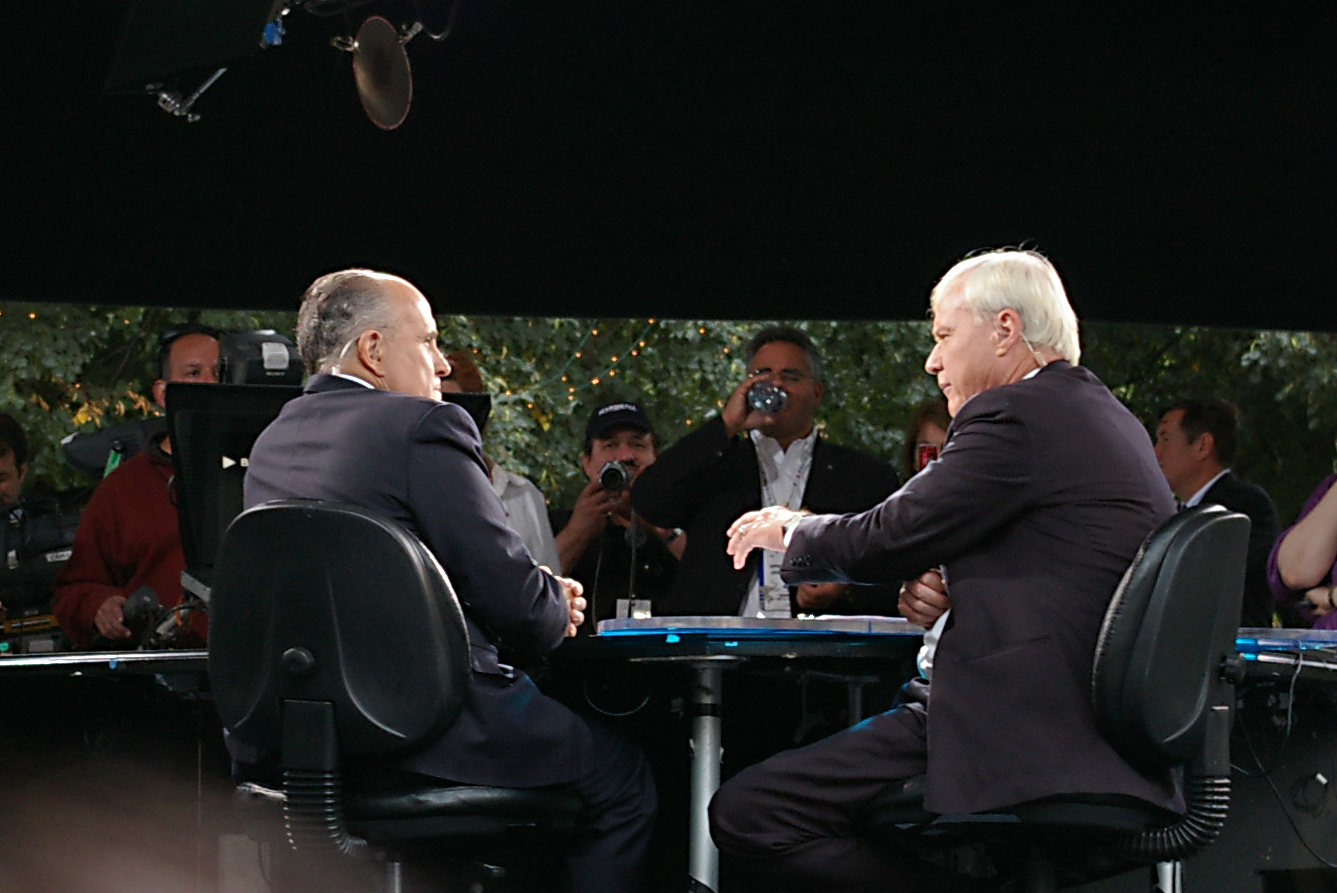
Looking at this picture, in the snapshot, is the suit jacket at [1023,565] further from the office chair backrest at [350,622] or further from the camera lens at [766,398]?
the camera lens at [766,398]

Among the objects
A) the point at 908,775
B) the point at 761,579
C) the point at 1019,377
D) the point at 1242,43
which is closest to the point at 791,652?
the point at 908,775

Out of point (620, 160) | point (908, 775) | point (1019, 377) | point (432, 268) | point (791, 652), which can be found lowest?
point (908, 775)

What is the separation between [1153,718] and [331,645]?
4.29 feet

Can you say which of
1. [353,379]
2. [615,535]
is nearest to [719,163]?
[615,535]

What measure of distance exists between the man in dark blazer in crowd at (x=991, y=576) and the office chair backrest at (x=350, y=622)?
2.19 ft

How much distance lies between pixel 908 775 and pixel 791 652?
0.32 meters

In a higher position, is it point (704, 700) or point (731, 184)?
point (731, 184)

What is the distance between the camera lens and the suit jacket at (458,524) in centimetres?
268

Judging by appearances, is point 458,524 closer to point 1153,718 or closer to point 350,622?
point 350,622

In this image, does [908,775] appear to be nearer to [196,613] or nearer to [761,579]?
[761,579]

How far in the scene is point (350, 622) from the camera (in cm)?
250

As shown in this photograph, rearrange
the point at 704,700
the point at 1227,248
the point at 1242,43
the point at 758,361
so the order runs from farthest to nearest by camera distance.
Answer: the point at 1227,248 < the point at 1242,43 < the point at 758,361 < the point at 704,700

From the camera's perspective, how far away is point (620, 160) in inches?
224

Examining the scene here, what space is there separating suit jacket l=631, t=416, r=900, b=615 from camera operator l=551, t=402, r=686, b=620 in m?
0.07
